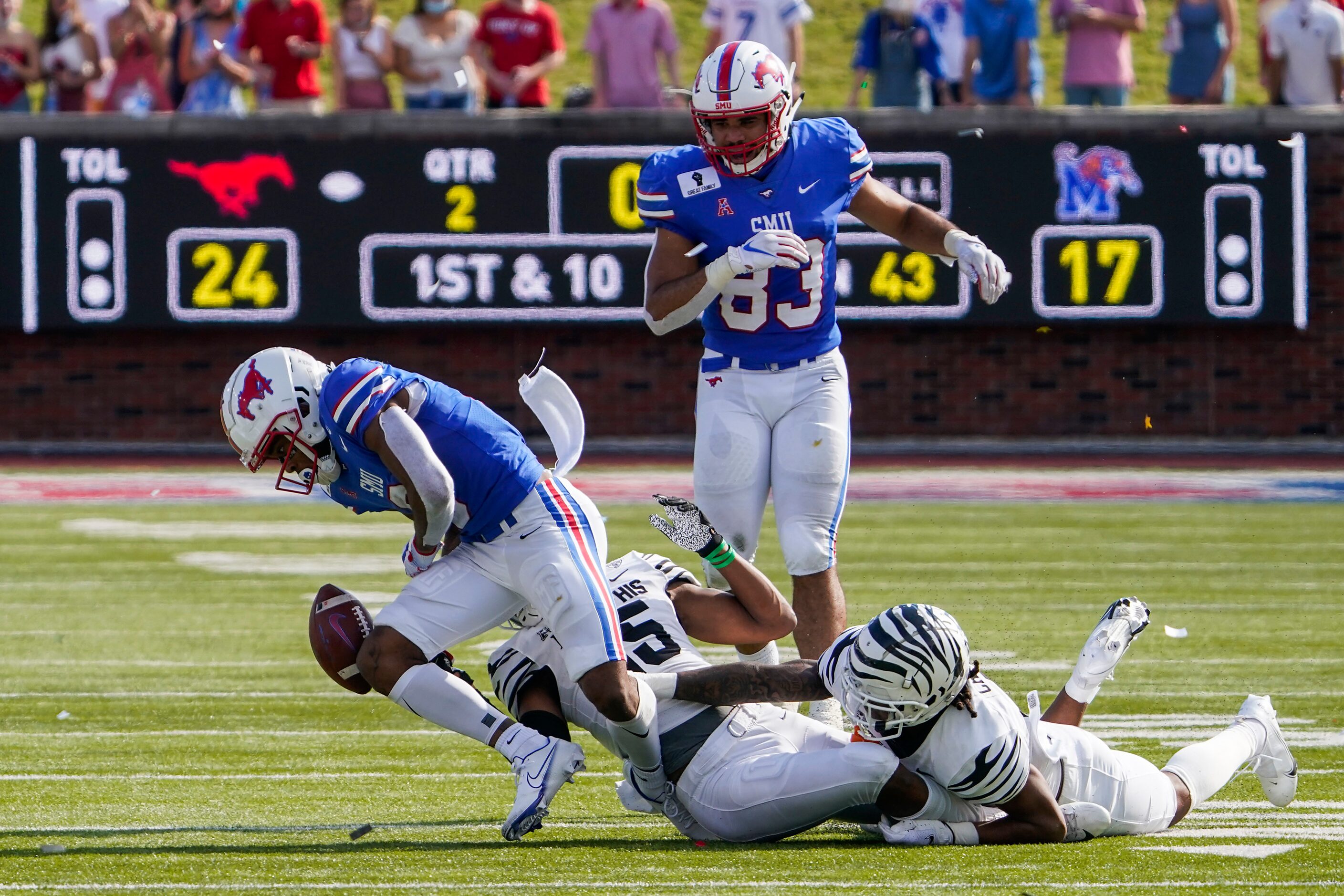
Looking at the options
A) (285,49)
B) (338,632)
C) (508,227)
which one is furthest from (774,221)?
(285,49)

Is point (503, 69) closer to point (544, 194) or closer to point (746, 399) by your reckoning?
point (544, 194)

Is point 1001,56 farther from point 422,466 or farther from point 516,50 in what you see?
point 422,466

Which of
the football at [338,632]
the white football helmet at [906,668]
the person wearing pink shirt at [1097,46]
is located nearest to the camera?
the white football helmet at [906,668]

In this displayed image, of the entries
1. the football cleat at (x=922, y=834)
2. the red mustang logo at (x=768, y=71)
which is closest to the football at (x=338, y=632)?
the football cleat at (x=922, y=834)

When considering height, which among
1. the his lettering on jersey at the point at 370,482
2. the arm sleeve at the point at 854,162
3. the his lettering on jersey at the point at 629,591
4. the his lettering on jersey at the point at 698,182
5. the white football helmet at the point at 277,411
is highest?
the arm sleeve at the point at 854,162

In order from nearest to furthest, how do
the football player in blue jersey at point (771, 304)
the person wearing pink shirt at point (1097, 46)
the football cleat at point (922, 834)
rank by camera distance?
the football cleat at point (922, 834) < the football player in blue jersey at point (771, 304) < the person wearing pink shirt at point (1097, 46)

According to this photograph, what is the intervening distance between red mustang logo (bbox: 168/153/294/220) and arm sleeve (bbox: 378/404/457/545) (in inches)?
392

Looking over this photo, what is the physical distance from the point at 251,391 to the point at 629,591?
107cm

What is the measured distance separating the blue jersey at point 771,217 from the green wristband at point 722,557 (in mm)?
1051

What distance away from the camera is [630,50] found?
48.8ft

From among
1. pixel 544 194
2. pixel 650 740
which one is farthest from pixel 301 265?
pixel 650 740

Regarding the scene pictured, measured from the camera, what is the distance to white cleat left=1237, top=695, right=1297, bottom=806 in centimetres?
523

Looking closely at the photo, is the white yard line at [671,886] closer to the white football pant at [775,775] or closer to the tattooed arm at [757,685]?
the white football pant at [775,775]

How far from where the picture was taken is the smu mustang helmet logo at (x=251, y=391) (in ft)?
16.6
